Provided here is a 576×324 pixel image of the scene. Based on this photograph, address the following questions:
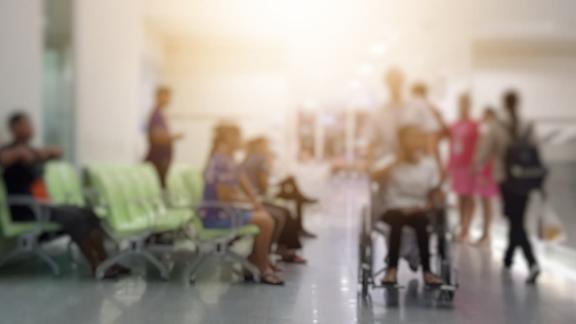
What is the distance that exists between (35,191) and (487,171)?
3.33 m

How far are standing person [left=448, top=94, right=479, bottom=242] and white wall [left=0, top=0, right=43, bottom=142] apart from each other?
3.25m

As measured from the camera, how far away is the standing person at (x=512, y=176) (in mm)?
4734

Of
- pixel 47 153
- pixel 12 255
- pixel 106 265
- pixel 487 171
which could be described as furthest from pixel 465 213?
pixel 12 255

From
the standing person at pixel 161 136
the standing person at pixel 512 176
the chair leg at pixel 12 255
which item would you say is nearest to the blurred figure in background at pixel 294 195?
the standing person at pixel 161 136

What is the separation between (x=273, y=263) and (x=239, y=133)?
34.7 inches

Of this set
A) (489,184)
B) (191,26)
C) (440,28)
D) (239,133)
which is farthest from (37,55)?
(489,184)

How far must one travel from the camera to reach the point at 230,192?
4176 millimetres

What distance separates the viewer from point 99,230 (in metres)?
4.61

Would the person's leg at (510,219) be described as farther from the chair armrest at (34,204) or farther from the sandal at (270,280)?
the chair armrest at (34,204)

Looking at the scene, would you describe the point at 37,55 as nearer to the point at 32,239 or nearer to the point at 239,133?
the point at 32,239

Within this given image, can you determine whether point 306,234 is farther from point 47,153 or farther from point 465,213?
point 47,153

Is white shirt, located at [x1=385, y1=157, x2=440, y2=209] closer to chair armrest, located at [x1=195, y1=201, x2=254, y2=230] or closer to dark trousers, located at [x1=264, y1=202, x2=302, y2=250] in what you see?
dark trousers, located at [x1=264, y1=202, x2=302, y2=250]

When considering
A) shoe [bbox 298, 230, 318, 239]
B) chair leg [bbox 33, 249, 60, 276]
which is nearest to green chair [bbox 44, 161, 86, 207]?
chair leg [bbox 33, 249, 60, 276]

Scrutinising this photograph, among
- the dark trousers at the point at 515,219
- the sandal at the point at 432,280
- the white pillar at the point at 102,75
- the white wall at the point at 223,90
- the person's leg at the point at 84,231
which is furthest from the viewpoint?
the white pillar at the point at 102,75
